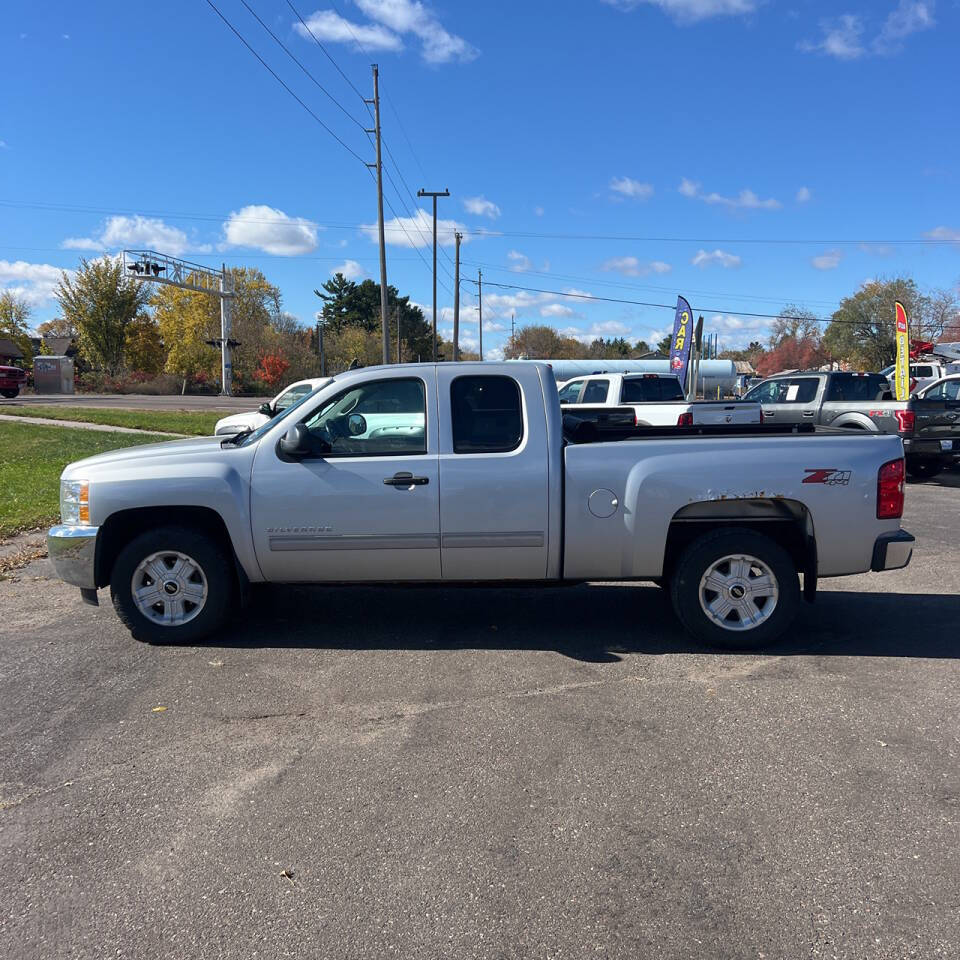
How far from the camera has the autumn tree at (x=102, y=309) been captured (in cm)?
6481

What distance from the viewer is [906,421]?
46.5 feet

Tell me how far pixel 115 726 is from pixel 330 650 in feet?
5.02

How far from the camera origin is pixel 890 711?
4.67m

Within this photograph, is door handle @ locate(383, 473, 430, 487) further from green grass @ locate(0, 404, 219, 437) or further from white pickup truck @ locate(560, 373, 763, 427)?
green grass @ locate(0, 404, 219, 437)

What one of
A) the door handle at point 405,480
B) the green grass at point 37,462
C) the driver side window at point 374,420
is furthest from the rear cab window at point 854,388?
the green grass at point 37,462

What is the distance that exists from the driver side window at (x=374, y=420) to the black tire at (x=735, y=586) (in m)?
1.94

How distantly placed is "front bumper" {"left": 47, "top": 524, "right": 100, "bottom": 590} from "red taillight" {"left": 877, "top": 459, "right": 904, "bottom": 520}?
5.10 metres

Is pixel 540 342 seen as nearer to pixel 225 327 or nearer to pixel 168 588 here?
pixel 225 327

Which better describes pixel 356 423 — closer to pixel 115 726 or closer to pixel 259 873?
pixel 115 726

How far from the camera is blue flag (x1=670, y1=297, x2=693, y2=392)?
88.5ft

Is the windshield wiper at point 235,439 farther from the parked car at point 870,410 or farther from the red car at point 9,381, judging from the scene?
the red car at point 9,381

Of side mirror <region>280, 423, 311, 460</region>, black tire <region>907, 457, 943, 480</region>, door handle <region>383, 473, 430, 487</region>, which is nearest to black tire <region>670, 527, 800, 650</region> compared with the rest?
door handle <region>383, 473, 430, 487</region>

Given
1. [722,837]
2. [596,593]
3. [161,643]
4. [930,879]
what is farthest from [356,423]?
[930,879]

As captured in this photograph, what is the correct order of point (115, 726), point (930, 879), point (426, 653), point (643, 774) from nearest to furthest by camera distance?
point (930, 879) < point (643, 774) < point (115, 726) < point (426, 653)
